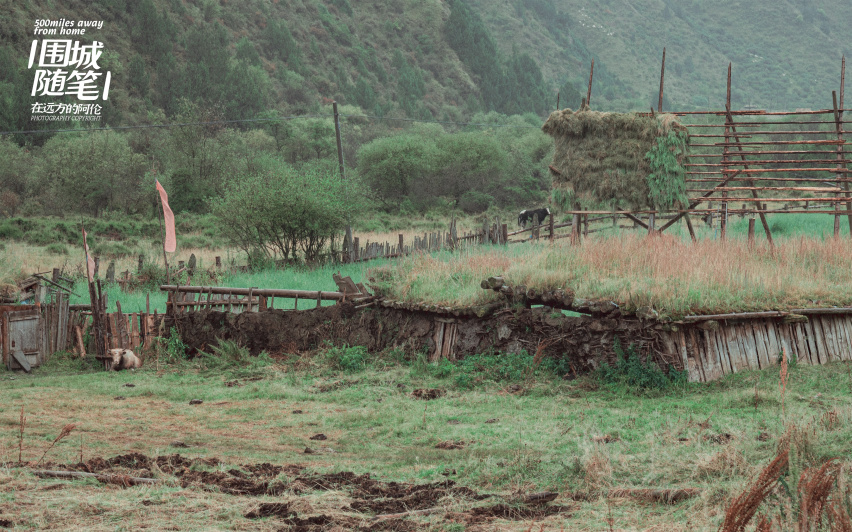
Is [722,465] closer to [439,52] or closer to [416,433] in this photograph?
[416,433]

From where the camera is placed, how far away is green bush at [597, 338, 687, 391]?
948 cm

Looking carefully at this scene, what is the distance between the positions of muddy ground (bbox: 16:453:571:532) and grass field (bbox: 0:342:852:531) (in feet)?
0.27

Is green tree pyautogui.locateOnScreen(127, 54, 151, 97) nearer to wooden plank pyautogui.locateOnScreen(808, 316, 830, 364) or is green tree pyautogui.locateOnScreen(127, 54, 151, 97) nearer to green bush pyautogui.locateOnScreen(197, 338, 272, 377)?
green bush pyautogui.locateOnScreen(197, 338, 272, 377)

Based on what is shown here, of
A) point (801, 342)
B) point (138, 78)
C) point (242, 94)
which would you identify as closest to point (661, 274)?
point (801, 342)

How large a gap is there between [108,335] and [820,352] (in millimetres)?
10625

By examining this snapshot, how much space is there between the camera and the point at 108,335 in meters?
13.0

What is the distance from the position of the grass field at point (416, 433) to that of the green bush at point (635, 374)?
0.11m

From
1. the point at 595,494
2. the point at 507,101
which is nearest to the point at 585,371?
the point at 595,494

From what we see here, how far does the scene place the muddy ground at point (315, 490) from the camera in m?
5.30

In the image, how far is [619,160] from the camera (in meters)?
14.9

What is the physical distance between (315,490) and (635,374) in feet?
15.9

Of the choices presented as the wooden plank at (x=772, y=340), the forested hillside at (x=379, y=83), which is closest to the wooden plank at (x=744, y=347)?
the wooden plank at (x=772, y=340)

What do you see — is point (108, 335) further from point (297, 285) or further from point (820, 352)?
point (820, 352)

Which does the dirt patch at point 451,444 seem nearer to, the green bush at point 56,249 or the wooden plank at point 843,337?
the wooden plank at point 843,337
